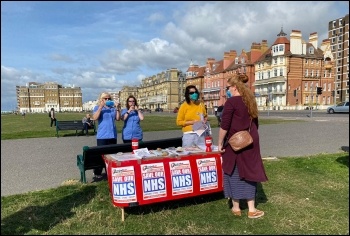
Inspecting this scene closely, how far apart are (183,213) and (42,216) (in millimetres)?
2032

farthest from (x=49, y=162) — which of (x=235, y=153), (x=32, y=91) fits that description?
(x=32, y=91)

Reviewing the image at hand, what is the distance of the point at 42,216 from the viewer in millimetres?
4230

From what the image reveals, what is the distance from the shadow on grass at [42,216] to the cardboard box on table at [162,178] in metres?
0.82

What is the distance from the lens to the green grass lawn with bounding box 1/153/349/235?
378 cm

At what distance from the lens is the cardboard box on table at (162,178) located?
13.4 feet

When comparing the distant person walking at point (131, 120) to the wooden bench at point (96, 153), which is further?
the distant person walking at point (131, 120)

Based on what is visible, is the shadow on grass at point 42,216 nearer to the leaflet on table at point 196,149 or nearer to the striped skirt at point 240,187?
the leaflet on table at point 196,149

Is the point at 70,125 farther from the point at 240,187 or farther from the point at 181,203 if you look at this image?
the point at 240,187

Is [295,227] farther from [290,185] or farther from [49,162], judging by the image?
[49,162]

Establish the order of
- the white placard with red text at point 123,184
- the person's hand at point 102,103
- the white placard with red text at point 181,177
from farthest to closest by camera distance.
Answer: the person's hand at point 102,103, the white placard with red text at point 181,177, the white placard with red text at point 123,184

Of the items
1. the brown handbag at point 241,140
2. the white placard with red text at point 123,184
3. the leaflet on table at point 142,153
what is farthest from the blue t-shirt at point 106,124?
the brown handbag at point 241,140

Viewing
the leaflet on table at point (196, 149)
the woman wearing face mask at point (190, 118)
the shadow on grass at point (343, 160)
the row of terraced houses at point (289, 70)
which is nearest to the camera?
the leaflet on table at point (196, 149)

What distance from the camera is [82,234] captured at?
365 centimetres

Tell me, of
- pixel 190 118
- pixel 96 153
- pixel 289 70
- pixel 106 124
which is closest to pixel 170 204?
pixel 190 118
